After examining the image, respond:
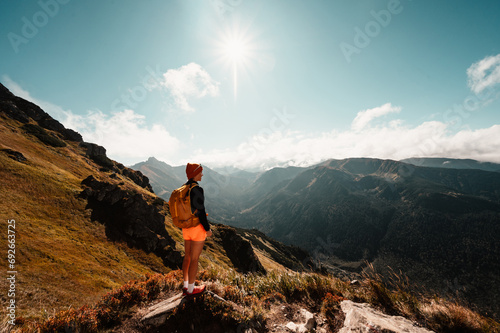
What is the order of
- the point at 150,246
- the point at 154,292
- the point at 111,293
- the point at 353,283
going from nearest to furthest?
the point at 111,293, the point at 154,292, the point at 353,283, the point at 150,246

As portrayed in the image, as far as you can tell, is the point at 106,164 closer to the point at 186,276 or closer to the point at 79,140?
the point at 79,140

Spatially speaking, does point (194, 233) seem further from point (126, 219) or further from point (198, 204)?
point (126, 219)

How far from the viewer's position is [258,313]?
19.3ft

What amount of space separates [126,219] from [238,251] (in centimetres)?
4783

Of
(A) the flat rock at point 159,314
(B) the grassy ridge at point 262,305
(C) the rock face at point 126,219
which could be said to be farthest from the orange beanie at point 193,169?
(C) the rock face at point 126,219

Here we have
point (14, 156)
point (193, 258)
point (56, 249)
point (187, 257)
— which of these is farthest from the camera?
point (14, 156)

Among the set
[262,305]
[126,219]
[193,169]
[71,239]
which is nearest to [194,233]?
[193,169]

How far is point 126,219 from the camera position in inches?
1518

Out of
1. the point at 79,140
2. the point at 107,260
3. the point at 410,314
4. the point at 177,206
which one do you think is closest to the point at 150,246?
the point at 107,260

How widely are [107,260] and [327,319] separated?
28.3 meters

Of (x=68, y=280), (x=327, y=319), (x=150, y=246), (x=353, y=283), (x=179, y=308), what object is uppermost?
(x=353, y=283)

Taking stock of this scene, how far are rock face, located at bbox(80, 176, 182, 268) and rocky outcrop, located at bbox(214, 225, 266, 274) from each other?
108ft

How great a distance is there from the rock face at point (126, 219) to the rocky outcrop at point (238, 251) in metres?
33.0

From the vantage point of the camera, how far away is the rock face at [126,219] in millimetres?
35344
